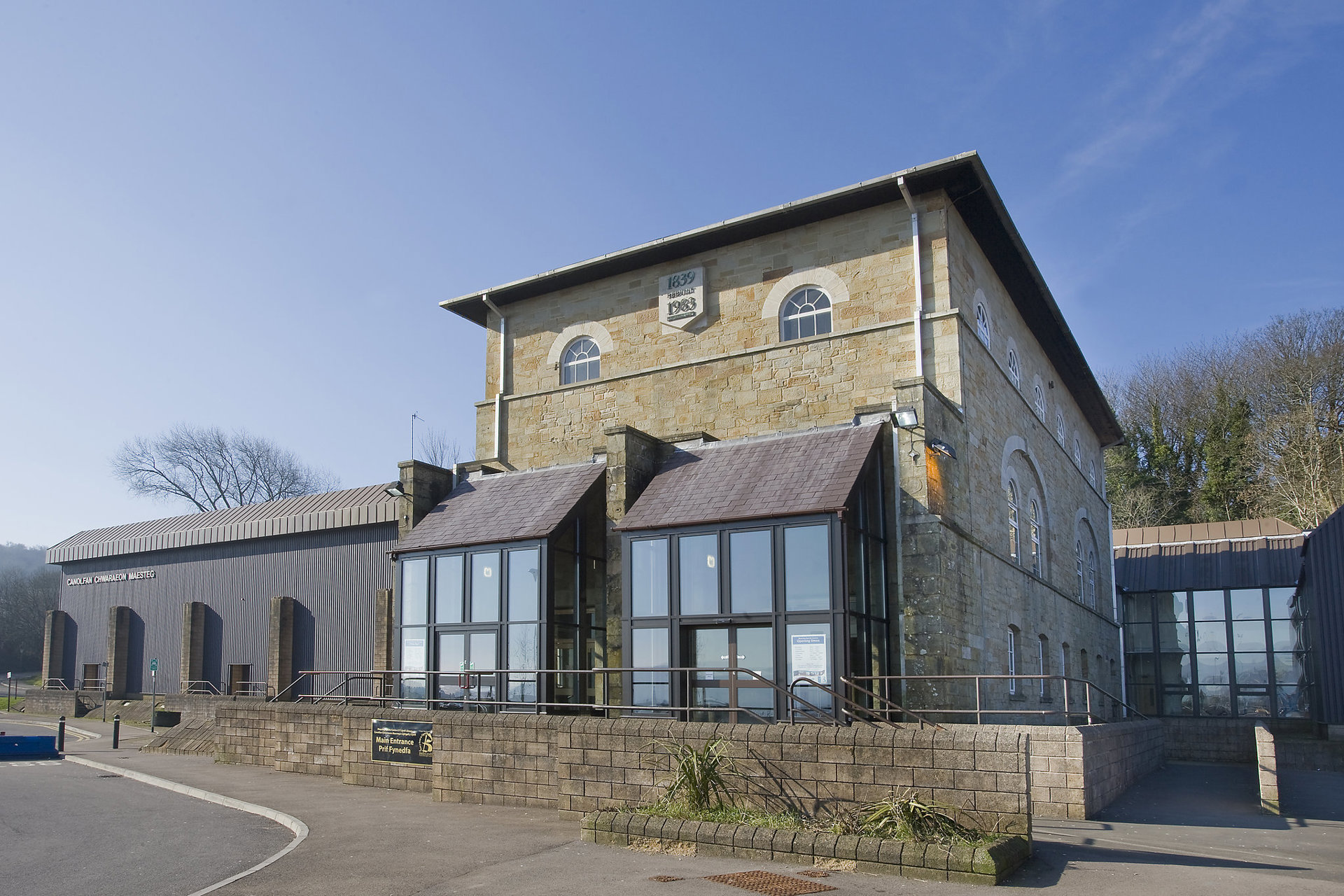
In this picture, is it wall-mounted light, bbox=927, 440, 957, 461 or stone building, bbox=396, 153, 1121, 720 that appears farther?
wall-mounted light, bbox=927, 440, 957, 461

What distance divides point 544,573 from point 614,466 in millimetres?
2139

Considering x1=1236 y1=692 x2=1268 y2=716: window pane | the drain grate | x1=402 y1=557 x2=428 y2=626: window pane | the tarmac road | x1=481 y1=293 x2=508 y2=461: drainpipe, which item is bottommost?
x1=1236 y1=692 x2=1268 y2=716: window pane

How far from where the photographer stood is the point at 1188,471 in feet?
160

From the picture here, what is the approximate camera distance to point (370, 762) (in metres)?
15.9

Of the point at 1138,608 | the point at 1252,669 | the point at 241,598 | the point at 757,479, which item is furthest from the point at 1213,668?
the point at 241,598

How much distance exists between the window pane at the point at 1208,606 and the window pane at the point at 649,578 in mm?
22671

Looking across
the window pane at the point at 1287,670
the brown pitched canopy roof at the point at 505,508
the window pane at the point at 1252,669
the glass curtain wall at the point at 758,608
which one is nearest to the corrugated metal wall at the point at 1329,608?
the window pane at the point at 1287,670

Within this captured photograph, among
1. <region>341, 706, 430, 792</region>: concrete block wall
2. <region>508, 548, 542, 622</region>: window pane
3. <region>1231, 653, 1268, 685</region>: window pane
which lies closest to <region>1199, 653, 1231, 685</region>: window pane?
<region>1231, 653, 1268, 685</region>: window pane

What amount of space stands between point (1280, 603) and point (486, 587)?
24.5 meters

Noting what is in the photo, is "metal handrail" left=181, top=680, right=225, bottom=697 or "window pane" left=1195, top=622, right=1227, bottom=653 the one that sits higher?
"window pane" left=1195, top=622, right=1227, bottom=653

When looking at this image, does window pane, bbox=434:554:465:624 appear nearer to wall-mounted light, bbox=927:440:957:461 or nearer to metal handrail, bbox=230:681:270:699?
wall-mounted light, bbox=927:440:957:461

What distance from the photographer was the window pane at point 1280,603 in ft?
97.1

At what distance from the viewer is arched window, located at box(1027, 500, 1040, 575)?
75.2ft

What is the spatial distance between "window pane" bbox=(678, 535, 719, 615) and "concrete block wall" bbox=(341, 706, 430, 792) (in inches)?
165
